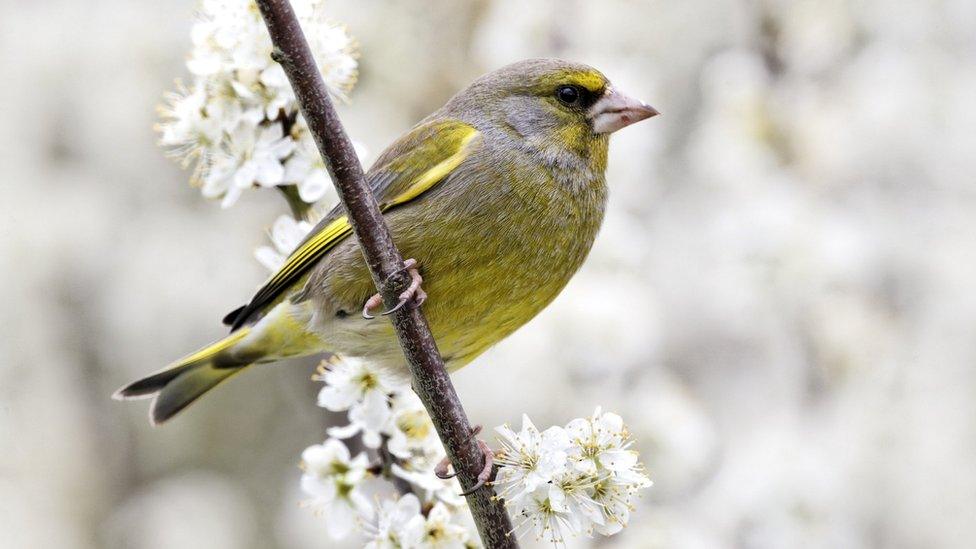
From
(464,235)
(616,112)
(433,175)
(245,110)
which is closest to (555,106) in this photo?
(616,112)

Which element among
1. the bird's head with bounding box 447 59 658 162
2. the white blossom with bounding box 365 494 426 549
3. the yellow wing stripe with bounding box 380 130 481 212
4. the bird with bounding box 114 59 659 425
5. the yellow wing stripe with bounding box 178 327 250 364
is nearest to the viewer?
the white blossom with bounding box 365 494 426 549

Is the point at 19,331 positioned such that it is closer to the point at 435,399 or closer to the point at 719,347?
the point at 719,347

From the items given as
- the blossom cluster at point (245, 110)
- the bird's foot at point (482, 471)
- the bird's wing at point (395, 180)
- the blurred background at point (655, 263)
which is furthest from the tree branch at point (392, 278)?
the blurred background at point (655, 263)

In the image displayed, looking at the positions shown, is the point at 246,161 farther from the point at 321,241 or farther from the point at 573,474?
the point at 573,474

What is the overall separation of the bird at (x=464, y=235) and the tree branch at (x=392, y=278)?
415mm

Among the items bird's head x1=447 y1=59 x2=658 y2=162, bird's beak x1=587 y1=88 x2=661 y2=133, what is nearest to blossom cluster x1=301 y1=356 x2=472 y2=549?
bird's head x1=447 y1=59 x2=658 y2=162

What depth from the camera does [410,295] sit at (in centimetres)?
215

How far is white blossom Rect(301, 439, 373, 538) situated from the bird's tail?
678mm

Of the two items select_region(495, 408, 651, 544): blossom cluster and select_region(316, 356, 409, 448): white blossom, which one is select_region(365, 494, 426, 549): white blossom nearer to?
select_region(316, 356, 409, 448): white blossom

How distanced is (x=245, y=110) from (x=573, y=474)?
43.7 inches

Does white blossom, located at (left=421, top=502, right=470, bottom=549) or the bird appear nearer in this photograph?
white blossom, located at (left=421, top=502, right=470, bottom=549)

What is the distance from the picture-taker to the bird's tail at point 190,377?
10.4ft

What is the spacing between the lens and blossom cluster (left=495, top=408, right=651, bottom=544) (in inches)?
81.2

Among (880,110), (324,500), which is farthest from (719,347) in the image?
(324,500)
